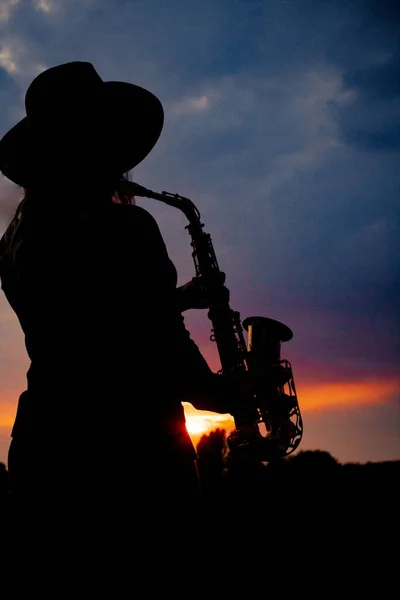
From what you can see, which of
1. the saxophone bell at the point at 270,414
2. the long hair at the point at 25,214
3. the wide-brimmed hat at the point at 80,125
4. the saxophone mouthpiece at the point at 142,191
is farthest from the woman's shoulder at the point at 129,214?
the saxophone mouthpiece at the point at 142,191

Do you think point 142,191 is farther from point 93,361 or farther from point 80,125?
point 93,361

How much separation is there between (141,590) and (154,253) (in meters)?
1.29

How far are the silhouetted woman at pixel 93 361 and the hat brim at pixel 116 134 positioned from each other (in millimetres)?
27

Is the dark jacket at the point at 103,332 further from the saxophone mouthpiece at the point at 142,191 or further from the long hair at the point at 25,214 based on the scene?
the saxophone mouthpiece at the point at 142,191

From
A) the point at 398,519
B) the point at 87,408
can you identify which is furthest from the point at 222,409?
the point at 398,519

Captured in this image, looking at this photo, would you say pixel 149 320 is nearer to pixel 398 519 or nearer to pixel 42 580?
pixel 42 580

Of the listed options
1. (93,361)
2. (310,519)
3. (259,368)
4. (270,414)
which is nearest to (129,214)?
(93,361)

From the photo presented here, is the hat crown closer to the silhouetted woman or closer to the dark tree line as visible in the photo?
the silhouetted woman

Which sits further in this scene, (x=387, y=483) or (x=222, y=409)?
(x=387, y=483)

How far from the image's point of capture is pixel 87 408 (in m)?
1.72

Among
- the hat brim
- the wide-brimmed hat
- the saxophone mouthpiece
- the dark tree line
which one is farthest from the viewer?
the saxophone mouthpiece

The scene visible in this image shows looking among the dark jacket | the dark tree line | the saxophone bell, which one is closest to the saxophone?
→ the saxophone bell

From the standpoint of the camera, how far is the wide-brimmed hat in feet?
6.70

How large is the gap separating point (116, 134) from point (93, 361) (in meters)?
1.20
